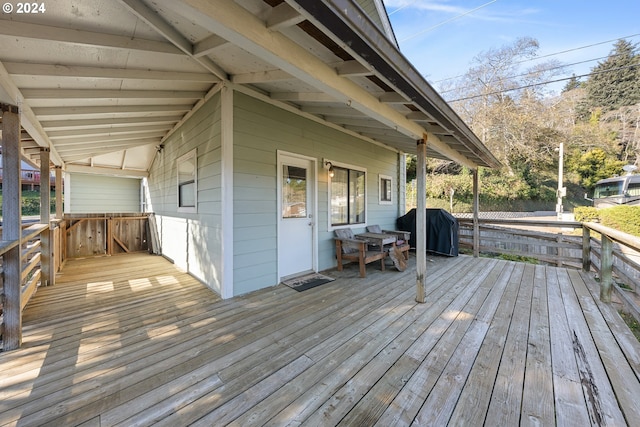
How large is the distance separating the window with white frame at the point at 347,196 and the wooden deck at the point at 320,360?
183 centimetres

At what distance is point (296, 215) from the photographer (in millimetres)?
4125

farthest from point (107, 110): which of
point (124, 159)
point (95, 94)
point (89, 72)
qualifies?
point (124, 159)

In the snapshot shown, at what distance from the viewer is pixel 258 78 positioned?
2631 millimetres

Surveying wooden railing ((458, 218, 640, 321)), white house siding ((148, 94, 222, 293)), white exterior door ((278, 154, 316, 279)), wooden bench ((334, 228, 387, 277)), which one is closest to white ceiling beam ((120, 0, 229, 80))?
white house siding ((148, 94, 222, 293))

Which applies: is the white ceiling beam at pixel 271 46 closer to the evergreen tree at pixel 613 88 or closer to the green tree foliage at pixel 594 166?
the green tree foliage at pixel 594 166

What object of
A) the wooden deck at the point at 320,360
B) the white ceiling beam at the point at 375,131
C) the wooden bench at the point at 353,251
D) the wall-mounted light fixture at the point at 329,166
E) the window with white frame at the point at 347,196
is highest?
the white ceiling beam at the point at 375,131

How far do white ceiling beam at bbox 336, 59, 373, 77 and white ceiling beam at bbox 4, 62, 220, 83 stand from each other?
6.22ft

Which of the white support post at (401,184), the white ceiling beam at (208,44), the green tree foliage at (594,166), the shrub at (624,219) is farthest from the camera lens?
the green tree foliage at (594,166)

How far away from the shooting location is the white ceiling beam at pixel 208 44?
6.81ft

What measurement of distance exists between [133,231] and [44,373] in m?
5.72

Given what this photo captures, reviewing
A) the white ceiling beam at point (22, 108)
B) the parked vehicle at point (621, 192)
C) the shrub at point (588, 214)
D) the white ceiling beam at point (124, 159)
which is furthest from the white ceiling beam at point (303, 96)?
the parked vehicle at point (621, 192)

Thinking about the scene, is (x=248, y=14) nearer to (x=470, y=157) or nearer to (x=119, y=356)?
(x=119, y=356)

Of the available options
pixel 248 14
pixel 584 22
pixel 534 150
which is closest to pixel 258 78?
pixel 248 14

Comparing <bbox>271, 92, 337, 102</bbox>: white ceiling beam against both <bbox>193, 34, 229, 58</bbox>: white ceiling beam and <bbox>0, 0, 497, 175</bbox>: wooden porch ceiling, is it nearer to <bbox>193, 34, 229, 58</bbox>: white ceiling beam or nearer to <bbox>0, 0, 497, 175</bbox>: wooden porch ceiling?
<bbox>0, 0, 497, 175</bbox>: wooden porch ceiling
